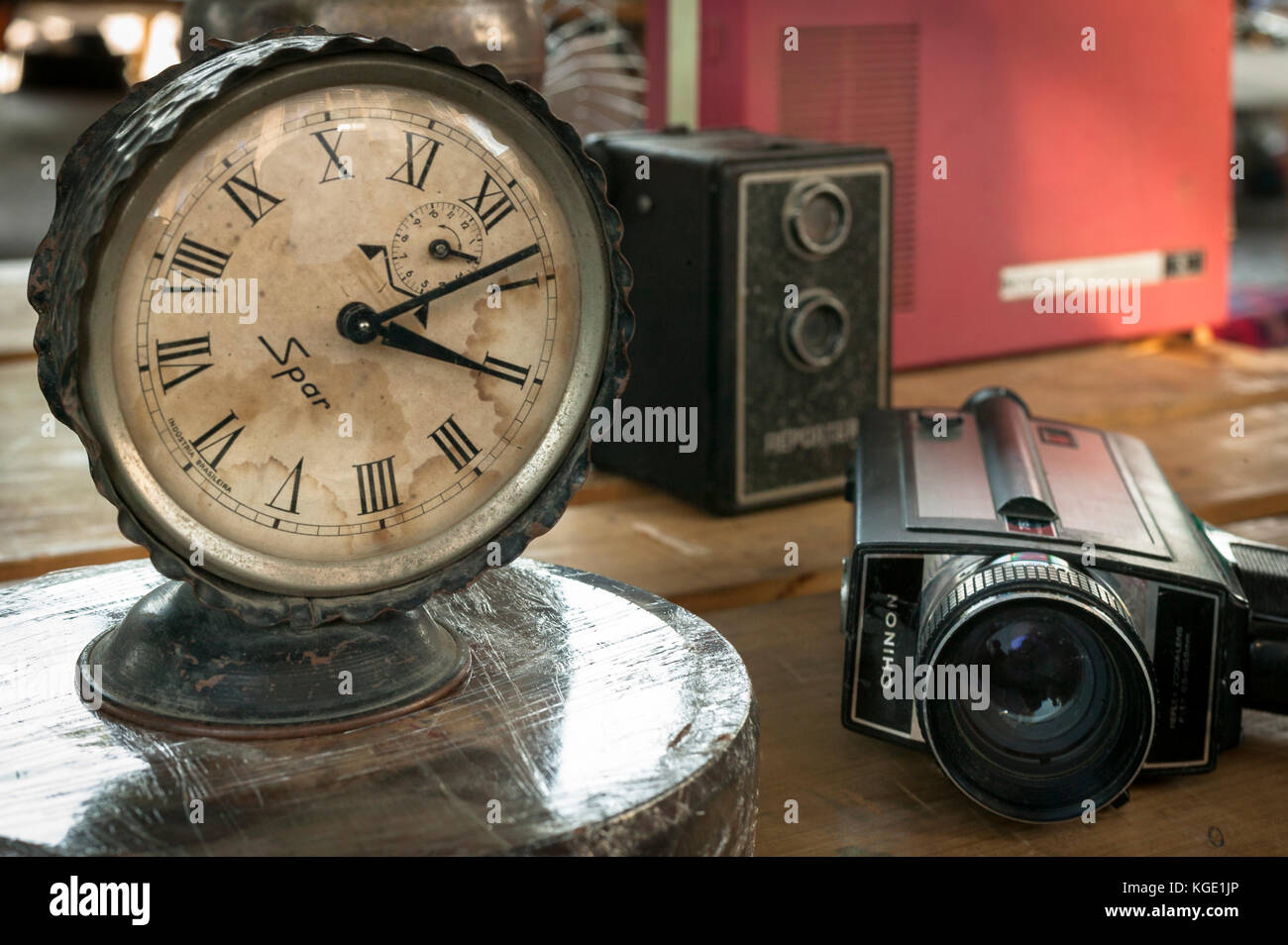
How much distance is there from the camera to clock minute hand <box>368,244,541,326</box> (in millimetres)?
917

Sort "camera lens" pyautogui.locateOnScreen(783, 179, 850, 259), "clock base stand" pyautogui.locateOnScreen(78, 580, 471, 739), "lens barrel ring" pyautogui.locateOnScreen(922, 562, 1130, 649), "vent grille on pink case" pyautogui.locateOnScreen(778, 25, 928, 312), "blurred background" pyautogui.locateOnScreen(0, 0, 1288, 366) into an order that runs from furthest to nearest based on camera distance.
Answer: "vent grille on pink case" pyautogui.locateOnScreen(778, 25, 928, 312)
"camera lens" pyautogui.locateOnScreen(783, 179, 850, 259)
"blurred background" pyautogui.locateOnScreen(0, 0, 1288, 366)
"lens barrel ring" pyautogui.locateOnScreen(922, 562, 1130, 649)
"clock base stand" pyautogui.locateOnScreen(78, 580, 471, 739)

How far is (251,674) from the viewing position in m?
0.94

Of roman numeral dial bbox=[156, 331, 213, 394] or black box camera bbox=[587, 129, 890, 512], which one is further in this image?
black box camera bbox=[587, 129, 890, 512]

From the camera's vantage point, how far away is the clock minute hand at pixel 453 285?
917 mm

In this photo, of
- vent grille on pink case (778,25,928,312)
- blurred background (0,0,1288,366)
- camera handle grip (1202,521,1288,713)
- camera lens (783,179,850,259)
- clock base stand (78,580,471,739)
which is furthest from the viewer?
vent grille on pink case (778,25,928,312)

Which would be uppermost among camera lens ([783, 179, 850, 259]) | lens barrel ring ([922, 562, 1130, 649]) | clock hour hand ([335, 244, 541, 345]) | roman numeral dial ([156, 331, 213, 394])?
camera lens ([783, 179, 850, 259])

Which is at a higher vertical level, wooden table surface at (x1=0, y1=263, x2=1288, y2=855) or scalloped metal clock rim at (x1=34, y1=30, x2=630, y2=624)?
scalloped metal clock rim at (x1=34, y1=30, x2=630, y2=624)

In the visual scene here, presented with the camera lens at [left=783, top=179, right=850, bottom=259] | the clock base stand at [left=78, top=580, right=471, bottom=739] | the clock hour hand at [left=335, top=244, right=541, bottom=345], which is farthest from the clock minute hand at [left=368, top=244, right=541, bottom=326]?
the camera lens at [left=783, top=179, right=850, bottom=259]

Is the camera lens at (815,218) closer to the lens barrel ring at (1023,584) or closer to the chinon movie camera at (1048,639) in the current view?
the chinon movie camera at (1048,639)

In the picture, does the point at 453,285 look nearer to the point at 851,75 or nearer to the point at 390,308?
the point at 390,308

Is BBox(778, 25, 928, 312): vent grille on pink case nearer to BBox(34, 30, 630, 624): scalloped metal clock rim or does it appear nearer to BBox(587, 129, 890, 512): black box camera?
BBox(587, 129, 890, 512): black box camera

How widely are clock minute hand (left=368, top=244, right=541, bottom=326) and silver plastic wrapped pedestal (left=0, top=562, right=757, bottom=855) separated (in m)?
0.24
